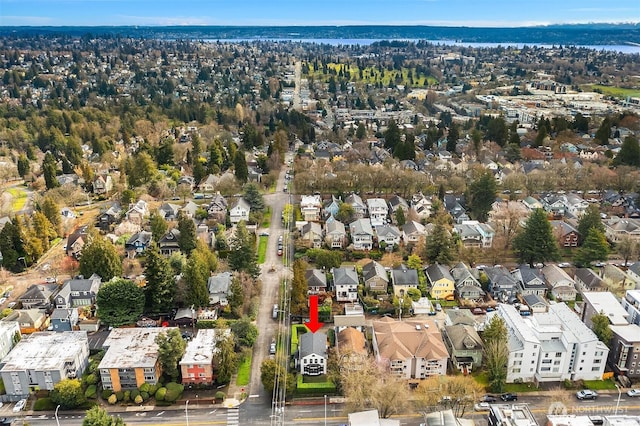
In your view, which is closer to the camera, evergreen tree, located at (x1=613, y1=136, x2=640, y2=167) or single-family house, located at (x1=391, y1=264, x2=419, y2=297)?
single-family house, located at (x1=391, y1=264, x2=419, y2=297)

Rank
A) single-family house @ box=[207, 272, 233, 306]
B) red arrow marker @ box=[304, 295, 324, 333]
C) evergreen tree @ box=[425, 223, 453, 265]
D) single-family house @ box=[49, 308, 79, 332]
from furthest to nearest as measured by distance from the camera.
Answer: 1. evergreen tree @ box=[425, 223, 453, 265]
2. single-family house @ box=[207, 272, 233, 306]
3. single-family house @ box=[49, 308, 79, 332]
4. red arrow marker @ box=[304, 295, 324, 333]

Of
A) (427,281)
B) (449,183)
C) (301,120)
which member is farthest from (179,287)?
(301,120)

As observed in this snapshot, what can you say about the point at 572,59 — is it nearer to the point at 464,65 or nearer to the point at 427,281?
the point at 464,65

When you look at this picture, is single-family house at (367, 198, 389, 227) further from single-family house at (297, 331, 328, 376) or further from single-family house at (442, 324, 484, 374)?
single-family house at (297, 331, 328, 376)

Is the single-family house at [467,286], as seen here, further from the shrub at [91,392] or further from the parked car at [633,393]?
the shrub at [91,392]

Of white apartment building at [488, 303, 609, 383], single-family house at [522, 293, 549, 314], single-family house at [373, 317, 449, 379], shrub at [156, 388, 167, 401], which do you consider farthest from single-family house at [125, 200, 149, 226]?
white apartment building at [488, 303, 609, 383]

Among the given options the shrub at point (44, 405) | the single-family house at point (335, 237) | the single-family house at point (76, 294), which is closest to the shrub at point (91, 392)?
the shrub at point (44, 405)

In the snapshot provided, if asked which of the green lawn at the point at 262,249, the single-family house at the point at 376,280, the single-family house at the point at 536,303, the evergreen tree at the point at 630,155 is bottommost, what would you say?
the green lawn at the point at 262,249
